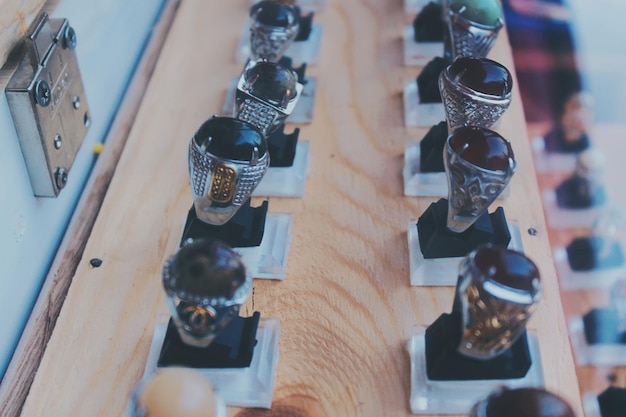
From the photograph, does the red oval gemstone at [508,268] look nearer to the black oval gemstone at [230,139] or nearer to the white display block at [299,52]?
the black oval gemstone at [230,139]

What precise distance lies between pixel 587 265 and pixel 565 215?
0.09 m

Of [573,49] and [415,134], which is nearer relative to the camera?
[415,134]

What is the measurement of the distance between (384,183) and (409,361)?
0.69 feet

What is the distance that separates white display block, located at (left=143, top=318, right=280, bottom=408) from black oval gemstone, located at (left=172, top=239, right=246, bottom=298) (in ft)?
0.32

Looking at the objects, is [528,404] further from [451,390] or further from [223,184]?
[223,184]

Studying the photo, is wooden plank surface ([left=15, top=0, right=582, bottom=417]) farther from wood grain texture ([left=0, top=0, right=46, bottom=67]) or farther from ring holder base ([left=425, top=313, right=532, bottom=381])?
wood grain texture ([left=0, top=0, right=46, bottom=67])

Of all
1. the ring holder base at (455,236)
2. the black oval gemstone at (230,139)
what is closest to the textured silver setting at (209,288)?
the black oval gemstone at (230,139)

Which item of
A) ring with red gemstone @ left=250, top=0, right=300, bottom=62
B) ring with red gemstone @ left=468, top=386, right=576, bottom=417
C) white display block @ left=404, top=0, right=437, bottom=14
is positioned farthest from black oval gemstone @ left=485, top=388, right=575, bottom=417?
white display block @ left=404, top=0, right=437, bottom=14

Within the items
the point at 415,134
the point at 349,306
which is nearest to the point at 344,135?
the point at 415,134

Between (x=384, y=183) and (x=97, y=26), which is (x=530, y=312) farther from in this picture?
(x=97, y=26)

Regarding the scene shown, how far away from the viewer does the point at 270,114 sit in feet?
2.15

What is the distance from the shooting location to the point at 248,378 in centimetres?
57

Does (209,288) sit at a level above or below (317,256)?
above

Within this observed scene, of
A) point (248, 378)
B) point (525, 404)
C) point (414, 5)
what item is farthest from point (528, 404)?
point (414, 5)
